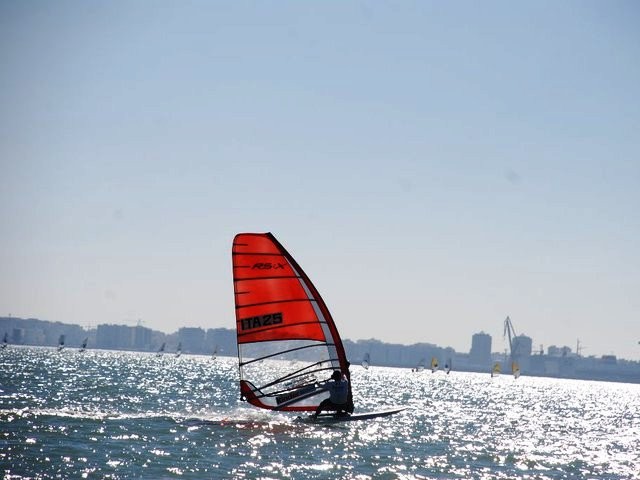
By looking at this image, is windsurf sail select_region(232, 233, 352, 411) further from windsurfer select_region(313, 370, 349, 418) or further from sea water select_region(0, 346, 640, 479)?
sea water select_region(0, 346, 640, 479)

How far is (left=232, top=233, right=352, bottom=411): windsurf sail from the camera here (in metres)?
22.9

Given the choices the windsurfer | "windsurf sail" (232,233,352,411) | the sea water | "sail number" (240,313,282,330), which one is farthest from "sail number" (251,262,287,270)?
the sea water

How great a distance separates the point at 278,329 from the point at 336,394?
217cm

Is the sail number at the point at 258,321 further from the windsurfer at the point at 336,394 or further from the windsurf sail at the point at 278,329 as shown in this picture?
the windsurfer at the point at 336,394

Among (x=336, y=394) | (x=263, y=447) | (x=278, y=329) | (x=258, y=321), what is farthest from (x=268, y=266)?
(x=263, y=447)

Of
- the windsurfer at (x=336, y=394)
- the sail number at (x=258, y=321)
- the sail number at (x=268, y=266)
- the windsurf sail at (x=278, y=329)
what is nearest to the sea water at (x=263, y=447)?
the windsurfer at (x=336, y=394)

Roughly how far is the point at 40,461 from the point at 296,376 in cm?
855

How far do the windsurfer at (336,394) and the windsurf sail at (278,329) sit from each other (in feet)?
1.06

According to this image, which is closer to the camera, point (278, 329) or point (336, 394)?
point (278, 329)

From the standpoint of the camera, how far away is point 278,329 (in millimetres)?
23234

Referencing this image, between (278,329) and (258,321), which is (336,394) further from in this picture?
(258,321)

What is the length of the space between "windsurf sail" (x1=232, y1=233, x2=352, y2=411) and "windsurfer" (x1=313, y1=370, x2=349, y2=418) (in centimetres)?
32

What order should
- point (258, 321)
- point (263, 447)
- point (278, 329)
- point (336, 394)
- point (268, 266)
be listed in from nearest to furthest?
point (263, 447) < point (268, 266) < point (258, 321) < point (278, 329) < point (336, 394)

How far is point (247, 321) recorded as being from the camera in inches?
909
